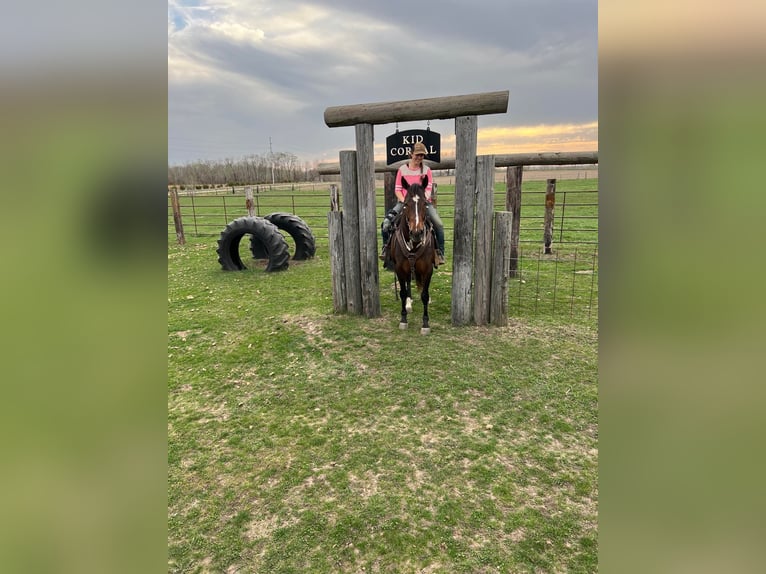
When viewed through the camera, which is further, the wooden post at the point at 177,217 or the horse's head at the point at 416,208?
the wooden post at the point at 177,217

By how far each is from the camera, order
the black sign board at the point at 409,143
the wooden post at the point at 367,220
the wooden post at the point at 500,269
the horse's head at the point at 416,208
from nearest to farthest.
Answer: the horse's head at the point at 416,208 < the wooden post at the point at 500,269 < the wooden post at the point at 367,220 < the black sign board at the point at 409,143

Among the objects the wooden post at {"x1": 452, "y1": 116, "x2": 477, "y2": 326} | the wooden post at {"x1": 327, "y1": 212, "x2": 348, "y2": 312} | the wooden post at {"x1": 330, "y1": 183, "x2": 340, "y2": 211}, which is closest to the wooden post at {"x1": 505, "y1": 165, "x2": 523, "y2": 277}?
the wooden post at {"x1": 452, "y1": 116, "x2": 477, "y2": 326}

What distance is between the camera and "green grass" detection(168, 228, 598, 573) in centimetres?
257

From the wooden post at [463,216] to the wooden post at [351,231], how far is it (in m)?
1.46

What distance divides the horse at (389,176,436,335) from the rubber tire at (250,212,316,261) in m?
4.86

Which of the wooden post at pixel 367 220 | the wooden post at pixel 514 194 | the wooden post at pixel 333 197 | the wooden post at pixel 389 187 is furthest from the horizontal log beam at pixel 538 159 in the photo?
the wooden post at pixel 333 197

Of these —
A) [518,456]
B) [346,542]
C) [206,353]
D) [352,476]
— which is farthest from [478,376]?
[206,353]

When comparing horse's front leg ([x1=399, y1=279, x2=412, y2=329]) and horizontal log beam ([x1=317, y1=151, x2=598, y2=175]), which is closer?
horse's front leg ([x1=399, y1=279, x2=412, y2=329])

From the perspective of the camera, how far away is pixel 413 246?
5.60m

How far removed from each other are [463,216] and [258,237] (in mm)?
5116

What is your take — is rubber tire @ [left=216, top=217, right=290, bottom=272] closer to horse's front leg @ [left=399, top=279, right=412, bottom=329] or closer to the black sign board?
the black sign board

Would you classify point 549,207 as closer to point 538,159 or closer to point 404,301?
point 538,159

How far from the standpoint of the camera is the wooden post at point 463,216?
555 cm

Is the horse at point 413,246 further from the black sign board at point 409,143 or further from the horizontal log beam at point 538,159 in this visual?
the horizontal log beam at point 538,159
